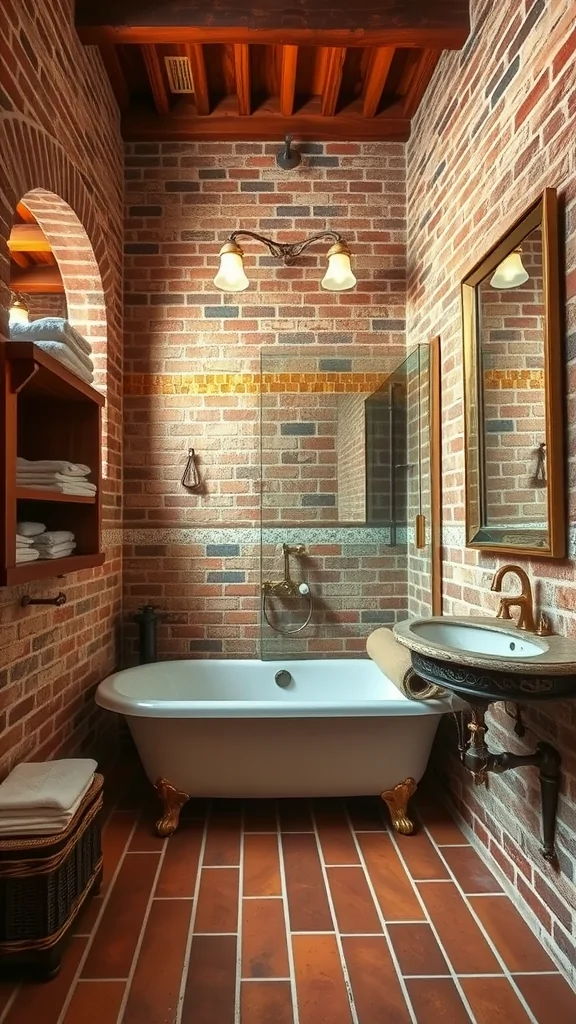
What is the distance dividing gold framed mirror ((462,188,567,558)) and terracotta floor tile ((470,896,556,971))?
1086mm

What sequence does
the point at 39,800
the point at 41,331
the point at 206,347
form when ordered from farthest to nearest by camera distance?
the point at 206,347
the point at 41,331
the point at 39,800

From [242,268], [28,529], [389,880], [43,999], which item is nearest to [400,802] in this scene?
[389,880]

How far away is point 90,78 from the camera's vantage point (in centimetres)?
240

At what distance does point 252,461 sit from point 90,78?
70.0 inches

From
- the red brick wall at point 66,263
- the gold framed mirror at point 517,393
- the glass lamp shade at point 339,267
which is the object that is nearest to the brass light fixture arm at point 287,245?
the glass lamp shade at point 339,267

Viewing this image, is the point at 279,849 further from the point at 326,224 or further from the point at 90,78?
the point at 90,78

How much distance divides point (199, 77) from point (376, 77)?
2.66 ft

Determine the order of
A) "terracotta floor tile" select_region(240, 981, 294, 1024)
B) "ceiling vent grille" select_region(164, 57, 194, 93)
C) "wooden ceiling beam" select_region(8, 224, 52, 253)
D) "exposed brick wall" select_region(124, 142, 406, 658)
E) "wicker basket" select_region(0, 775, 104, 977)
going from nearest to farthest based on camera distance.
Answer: "terracotta floor tile" select_region(240, 981, 294, 1024)
"wicker basket" select_region(0, 775, 104, 977)
"ceiling vent grille" select_region(164, 57, 194, 93)
"exposed brick wall" select_region(124, 142, 406, 658)
"wooden ceiling beam" select_region(8, 224, 52, 253)

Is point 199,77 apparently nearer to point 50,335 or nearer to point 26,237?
point 26,237

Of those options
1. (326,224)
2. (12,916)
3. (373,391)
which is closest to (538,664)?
(12,916)

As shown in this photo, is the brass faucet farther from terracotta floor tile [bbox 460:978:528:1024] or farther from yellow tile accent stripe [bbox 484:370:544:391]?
terracotta floor tile [bbox 460:978:528:1024]

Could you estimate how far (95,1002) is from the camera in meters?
1.42

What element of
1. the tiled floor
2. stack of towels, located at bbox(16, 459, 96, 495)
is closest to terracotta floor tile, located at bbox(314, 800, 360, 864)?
the tiled floor

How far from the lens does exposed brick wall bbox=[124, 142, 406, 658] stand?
9.75 feet
